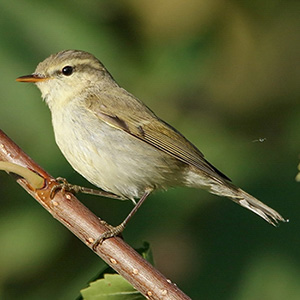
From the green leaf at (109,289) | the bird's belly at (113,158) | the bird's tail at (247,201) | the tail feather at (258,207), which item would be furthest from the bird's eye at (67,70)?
the green leaf at (109,289)

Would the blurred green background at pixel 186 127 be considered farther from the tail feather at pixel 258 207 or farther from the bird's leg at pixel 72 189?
the bird's leg at pixel 72 189

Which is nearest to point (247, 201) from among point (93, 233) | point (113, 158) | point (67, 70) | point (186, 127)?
point (186, 127)

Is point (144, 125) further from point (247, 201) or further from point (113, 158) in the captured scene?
point (247, 201)

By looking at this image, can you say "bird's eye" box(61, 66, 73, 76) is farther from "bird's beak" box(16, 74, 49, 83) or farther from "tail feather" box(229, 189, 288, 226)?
"tail feather" box(229, 189, 288, 226)

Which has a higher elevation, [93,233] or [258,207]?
[258,207]

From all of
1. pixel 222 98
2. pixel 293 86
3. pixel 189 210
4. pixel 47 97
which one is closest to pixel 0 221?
pixel 47 97

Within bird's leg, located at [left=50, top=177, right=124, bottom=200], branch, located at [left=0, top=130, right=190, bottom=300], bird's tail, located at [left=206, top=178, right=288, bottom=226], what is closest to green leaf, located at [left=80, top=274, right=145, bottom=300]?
branch, located at [left=0, top=130, right=190, bottom=300]

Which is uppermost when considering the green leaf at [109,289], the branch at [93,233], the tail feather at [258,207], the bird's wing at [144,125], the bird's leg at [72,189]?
the bird's wing at [144,125]
